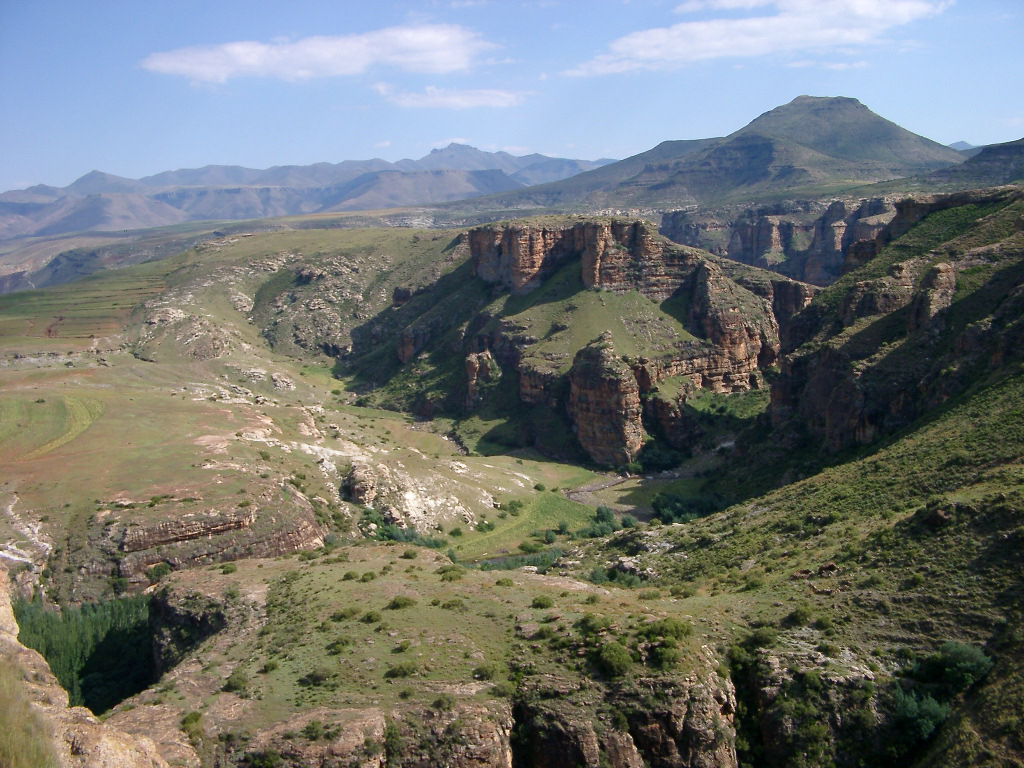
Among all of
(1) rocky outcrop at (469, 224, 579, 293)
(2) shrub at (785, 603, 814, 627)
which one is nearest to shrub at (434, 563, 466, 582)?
(2) shrub at (785, 603, 814, 627)

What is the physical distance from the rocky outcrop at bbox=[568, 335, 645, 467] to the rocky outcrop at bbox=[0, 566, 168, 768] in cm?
7405

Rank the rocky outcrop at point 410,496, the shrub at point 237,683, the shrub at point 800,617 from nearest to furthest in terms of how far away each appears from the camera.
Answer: the shrub at point 237,683 → the shrub at point 800,617 → the rocky outcrop at point 410,496

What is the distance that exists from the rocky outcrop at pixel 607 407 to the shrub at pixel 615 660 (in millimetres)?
64217

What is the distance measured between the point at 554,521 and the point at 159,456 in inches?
1488

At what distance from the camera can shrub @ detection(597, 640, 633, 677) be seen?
103 ft

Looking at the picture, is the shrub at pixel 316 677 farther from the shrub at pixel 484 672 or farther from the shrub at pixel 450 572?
the shrub at pixel 450 572

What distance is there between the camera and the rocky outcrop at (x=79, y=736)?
1934 cm

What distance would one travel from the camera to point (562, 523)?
7675 centimetres

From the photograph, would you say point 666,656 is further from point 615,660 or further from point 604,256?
point 604,256

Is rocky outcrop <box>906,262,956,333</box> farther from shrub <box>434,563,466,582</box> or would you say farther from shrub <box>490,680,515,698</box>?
shrub <box>490,680,515,698</box>

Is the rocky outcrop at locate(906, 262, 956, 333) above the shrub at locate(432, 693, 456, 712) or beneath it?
above

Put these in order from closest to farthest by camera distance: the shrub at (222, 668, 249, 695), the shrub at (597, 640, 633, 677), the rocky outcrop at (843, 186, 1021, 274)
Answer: the shrub at (597, 640, 633, 677) → the shrub at (222, 668, 249, 695) → the rocky outcrop at (843, 186, 1021, 274)

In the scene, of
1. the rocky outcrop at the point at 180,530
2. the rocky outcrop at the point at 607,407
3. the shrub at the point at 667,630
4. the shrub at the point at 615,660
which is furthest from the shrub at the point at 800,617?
the rocky outcrop at the point at 607,407

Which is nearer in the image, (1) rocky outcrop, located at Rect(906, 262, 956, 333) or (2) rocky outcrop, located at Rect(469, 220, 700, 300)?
(1) rocky outcrop, located at Rect(906, 262, 956, 333)
